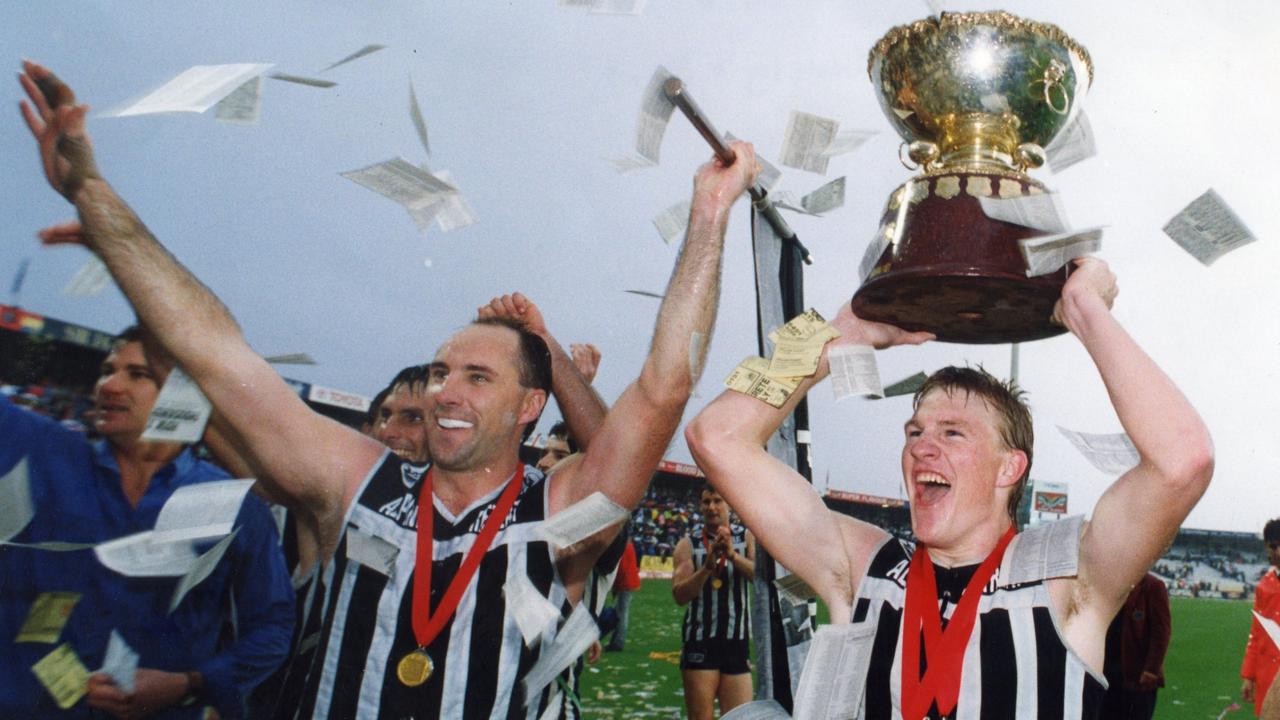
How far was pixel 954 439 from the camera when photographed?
2328 millimetres

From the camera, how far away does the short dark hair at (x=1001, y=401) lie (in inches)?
93.7

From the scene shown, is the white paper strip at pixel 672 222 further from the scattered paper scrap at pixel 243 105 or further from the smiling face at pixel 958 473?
the scattered paper scrap at pixel 243 105

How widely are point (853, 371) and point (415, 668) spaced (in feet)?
4.53

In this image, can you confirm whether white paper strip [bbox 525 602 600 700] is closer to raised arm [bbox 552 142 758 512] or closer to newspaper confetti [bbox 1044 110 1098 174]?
raised arm [bbox 552 142 758 512]

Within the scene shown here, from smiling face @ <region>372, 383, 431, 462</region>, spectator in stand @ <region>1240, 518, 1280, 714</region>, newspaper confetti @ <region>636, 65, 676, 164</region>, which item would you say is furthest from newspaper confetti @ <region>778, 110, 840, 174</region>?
spectator in stand @ <region>1240, 518, 1280, 714</region>

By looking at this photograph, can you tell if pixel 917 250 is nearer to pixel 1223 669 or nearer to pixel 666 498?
pixel 1223 669

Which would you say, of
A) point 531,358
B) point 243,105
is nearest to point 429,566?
point 531,358

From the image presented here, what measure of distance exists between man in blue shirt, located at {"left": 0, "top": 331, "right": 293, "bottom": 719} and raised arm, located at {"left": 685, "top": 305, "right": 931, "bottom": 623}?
62.0 inches

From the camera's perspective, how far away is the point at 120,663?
265cm

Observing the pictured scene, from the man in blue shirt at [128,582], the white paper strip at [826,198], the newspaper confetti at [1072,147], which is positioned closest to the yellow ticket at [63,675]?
the man in blue shirt at [128,582]

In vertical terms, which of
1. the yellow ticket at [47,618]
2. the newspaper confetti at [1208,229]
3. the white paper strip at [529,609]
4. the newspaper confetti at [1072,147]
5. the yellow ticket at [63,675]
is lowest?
the yellow ticket at [63,675]

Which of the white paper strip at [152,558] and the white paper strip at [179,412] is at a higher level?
the white paper strip at [179,412]

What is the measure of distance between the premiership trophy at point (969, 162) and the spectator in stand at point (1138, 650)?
468cm

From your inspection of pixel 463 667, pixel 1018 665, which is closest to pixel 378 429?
pixel 463 667
